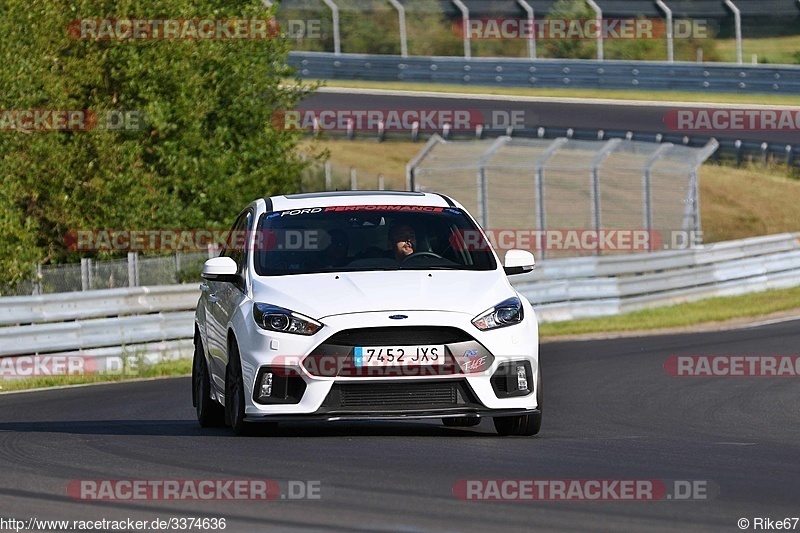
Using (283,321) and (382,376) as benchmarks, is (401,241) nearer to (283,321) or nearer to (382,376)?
(283,321)

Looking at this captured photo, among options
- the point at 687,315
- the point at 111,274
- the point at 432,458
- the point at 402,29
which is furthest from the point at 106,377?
the point at 402,29

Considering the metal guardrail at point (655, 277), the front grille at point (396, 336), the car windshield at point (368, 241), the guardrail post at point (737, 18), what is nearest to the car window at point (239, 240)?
the car windshield at point (368, 241)

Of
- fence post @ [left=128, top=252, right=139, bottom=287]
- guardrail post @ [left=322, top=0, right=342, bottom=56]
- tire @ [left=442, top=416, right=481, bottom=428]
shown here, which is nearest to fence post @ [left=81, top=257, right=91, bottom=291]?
fence post @ [left=128, top=252, right=139, bottom=287]

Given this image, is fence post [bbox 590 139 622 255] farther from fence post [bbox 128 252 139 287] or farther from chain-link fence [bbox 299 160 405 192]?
fence post [bbox 128 252 139 287]

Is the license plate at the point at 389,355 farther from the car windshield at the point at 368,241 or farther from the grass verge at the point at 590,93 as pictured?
the grass verge at the point at 590,93

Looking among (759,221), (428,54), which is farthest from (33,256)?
(428,54)

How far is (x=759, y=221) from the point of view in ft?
117

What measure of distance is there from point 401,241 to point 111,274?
33.6 feet

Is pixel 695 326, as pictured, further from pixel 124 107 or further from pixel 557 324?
pixel 124 107

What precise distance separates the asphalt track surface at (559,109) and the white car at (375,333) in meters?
27.1

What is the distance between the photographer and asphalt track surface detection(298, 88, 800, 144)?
3791cm

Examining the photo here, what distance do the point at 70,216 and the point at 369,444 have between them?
617 inches

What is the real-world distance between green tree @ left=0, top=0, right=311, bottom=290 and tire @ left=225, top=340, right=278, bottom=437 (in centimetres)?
1291

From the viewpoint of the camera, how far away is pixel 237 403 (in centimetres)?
1003
